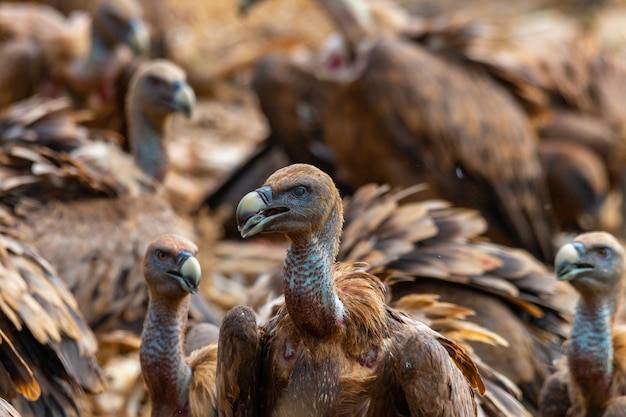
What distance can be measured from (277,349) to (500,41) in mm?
5291

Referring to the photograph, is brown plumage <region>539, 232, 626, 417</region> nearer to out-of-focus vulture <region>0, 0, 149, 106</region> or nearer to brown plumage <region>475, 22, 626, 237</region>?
brown plumage <region>475, 22, 626, 237</region>

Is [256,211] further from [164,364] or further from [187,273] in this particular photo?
[164,364]

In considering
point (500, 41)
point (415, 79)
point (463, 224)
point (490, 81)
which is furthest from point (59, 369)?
point (500, 41)

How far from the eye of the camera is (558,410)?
479cm

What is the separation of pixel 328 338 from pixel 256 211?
494mm

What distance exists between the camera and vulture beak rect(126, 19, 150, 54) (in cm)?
832

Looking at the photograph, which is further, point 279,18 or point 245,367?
point 279,18

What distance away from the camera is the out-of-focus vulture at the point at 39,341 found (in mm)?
4590

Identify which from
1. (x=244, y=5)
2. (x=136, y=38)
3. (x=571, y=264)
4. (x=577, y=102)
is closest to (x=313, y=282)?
(x=571, y=264)

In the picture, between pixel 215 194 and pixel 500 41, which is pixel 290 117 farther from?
pixel 500 41

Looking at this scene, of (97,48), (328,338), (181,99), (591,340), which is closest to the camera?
(328,338)

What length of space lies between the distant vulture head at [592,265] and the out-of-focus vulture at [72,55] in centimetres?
425

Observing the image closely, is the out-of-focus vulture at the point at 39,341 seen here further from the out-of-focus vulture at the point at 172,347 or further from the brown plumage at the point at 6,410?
the brown plumage at the point at 6,410

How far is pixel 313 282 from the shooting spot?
3.75 metres
